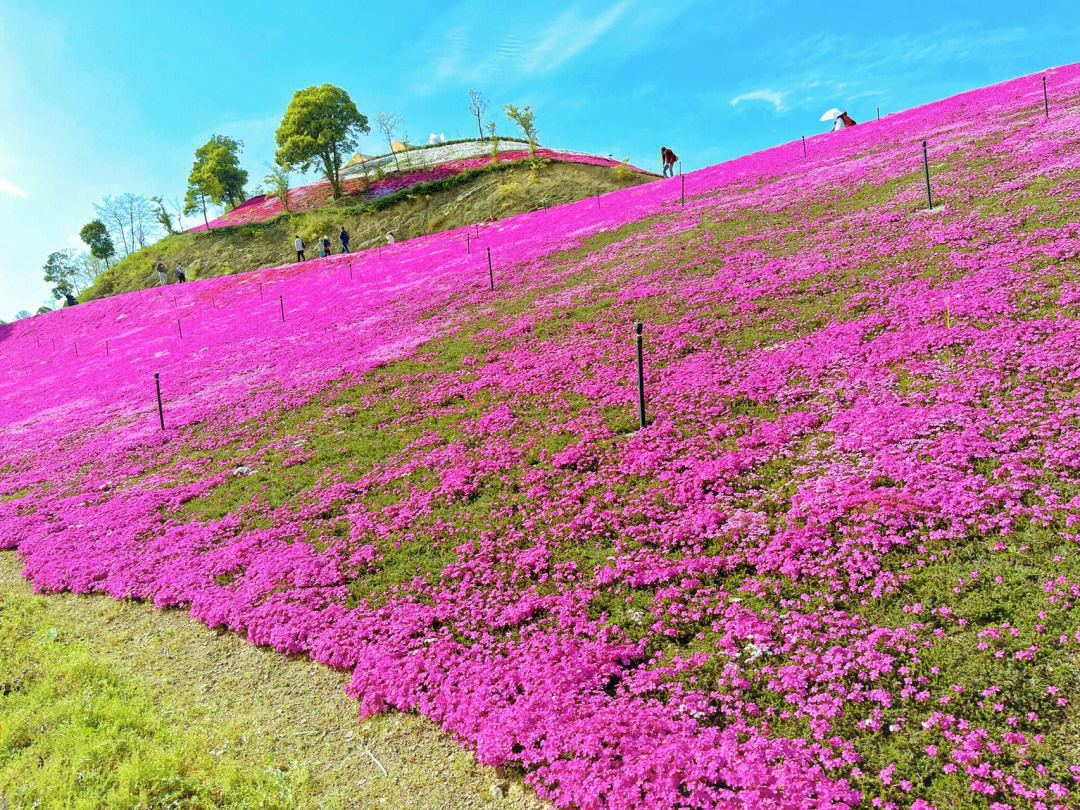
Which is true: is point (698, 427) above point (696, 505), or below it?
above

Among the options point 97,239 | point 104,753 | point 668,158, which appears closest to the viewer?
point 104,753

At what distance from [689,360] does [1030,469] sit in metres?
7.41

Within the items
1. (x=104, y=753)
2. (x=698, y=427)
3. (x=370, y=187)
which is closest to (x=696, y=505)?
(x=698, y=427)

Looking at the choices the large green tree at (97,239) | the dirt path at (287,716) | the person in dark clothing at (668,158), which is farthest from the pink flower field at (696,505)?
the large green tree at (97,239)

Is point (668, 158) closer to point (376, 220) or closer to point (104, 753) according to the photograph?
point (376, 220)

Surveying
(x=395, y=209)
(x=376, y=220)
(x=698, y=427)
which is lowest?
(x=698, y=427)

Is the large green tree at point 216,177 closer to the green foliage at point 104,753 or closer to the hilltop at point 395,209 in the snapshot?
the hilltop at point 395,209

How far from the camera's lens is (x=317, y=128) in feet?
221

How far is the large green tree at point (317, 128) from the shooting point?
66525mm

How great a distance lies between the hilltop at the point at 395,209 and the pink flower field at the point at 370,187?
22cm

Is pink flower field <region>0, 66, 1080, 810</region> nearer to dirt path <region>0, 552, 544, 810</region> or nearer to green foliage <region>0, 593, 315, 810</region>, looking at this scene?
dirt path <region>0, 552, 544, 810</region>

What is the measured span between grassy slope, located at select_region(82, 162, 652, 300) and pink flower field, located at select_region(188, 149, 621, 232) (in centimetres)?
413

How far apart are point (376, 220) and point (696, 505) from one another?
58.4m

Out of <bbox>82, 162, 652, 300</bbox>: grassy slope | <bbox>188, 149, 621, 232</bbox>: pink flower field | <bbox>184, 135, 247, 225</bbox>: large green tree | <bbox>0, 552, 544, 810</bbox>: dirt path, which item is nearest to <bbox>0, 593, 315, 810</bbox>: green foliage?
<bbox>0, 552, 544, 810</bbox>: dirt path
